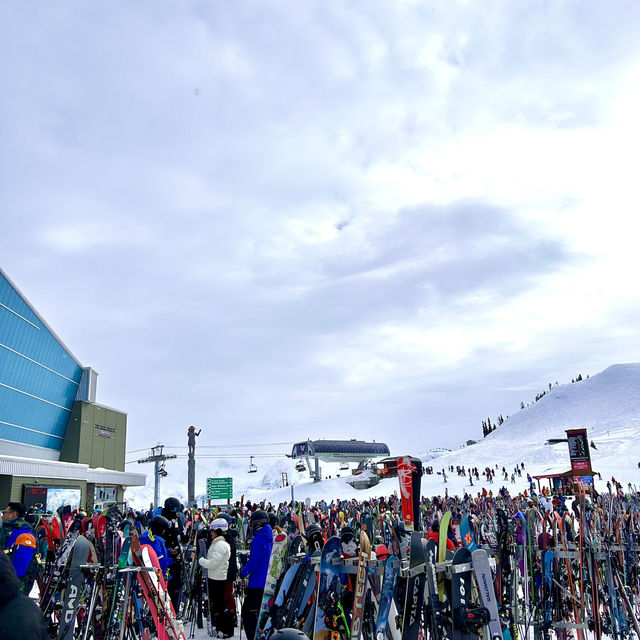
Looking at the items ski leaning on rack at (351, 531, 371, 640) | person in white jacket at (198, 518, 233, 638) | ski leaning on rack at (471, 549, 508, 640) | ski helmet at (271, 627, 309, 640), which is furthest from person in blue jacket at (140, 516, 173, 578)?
ski helmet at (271, 627, 309, 640)

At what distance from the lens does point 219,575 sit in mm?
8461

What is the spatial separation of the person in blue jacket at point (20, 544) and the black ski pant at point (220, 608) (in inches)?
110

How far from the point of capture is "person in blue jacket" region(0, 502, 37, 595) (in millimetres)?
6387

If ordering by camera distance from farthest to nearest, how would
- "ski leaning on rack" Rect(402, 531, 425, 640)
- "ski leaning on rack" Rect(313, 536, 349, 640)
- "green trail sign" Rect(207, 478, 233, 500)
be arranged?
"green trail sign" Rect(207, 478, 233, 500)
"ski leaning on rack" Rect(313, 536, 349, 640)
"ski leaning on rack" Rect(402, 531, 425, 640)

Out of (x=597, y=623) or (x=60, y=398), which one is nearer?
(x=597, y=623)

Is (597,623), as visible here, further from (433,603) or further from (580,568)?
(433,603)

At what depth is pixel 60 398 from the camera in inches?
2023

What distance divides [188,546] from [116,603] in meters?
4.50

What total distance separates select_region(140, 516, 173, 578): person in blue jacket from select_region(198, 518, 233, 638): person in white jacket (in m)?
0.61

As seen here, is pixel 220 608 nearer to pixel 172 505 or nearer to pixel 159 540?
pixel 159 540

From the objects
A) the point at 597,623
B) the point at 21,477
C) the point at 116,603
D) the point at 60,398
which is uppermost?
the point at 60,398

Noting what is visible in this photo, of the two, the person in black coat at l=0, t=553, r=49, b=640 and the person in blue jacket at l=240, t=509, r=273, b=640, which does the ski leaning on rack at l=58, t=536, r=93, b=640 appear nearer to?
the person in blue jacket at l=240, t=509, r=273, b=640

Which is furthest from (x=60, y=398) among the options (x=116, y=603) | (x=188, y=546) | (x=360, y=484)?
(x=116, y=603)

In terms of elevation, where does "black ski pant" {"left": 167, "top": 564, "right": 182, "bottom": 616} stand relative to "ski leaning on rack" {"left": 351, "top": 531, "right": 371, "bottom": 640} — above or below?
below
